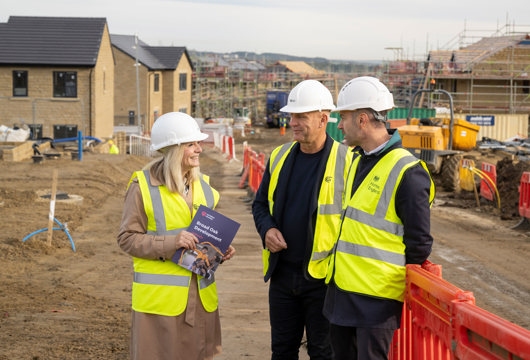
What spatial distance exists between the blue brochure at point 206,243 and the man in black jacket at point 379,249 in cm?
81

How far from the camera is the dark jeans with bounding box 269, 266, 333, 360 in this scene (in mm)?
4664

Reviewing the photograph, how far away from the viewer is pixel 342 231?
4051 mm

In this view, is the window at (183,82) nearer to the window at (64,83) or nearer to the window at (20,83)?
the window at (64,83)

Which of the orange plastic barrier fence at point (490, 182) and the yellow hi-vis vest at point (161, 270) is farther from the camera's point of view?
the orange plastic barrier fence at point (490, 182)

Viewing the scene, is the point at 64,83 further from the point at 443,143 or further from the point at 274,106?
the point at 274,106

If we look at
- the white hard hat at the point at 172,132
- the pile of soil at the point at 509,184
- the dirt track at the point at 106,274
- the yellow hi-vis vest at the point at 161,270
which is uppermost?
the white hard hat at the point at 172,132

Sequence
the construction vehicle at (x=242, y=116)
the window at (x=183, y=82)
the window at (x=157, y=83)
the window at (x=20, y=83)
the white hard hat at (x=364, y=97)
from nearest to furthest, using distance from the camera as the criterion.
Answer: the white hard hat at (x=364, y=97) < the window at (x=20, y=83) < the window at (x=157, y=83) < the window at (x=183, y=82) < the construction vehicle at (x=242, y=116)

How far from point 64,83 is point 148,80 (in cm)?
1390

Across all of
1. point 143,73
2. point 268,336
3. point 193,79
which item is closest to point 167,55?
point 143,73

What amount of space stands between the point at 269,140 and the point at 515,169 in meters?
35.1

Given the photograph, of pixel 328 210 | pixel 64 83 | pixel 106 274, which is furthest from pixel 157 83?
pixel 328 210

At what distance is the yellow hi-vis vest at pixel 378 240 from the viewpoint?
385 cm

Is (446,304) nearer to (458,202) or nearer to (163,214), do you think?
(163,214)

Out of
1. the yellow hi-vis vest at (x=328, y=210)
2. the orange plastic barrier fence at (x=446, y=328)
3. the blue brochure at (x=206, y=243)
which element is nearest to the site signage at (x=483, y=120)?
the yellow hi-vis vest at (x=328, y=210)
